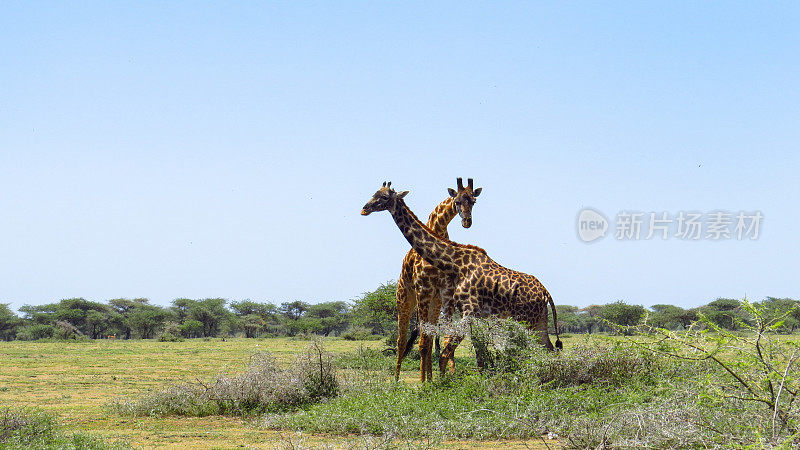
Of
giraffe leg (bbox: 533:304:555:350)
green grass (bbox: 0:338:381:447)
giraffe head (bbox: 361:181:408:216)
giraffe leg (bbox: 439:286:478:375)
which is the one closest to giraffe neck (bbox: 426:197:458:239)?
giraffe head (bbox: 361:181:408:216)

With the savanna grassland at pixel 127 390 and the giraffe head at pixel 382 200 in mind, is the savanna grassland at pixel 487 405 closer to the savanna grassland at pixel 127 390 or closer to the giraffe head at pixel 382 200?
the savanna grassland at pixel 127 390

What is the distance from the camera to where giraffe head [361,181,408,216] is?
12.1 metres

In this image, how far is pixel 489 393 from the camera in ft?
29.9

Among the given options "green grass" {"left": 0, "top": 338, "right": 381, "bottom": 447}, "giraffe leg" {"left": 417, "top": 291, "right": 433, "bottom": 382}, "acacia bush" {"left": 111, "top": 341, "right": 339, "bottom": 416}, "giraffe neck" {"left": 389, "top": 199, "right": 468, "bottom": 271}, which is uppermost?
"giraffe neck" {"left": 389, "top": 199, "right": 468, "bottom": 271}

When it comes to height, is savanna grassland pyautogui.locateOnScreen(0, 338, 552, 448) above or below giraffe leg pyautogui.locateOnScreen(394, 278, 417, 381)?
below

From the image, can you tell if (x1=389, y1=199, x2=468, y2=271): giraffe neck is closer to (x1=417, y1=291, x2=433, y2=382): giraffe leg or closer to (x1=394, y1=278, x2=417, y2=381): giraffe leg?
(x1=417, y1=291, x2=433, y2=382): giraffe leg

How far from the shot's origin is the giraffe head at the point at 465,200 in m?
12.2

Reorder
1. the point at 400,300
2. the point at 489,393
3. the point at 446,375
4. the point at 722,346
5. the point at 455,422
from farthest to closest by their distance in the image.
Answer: the point at 400,300, the point at 446,375, the point at 489,393, the point at 455,422, the point at 722,346

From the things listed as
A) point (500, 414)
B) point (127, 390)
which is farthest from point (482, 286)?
point (127, 390)

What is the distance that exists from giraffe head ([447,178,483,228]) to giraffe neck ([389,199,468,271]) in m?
0.80

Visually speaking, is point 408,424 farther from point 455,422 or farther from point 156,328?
point 156,328

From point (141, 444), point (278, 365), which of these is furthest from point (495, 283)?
point (141, 444)

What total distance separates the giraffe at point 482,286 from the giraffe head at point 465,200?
805mm

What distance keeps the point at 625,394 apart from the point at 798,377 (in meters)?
3.14
